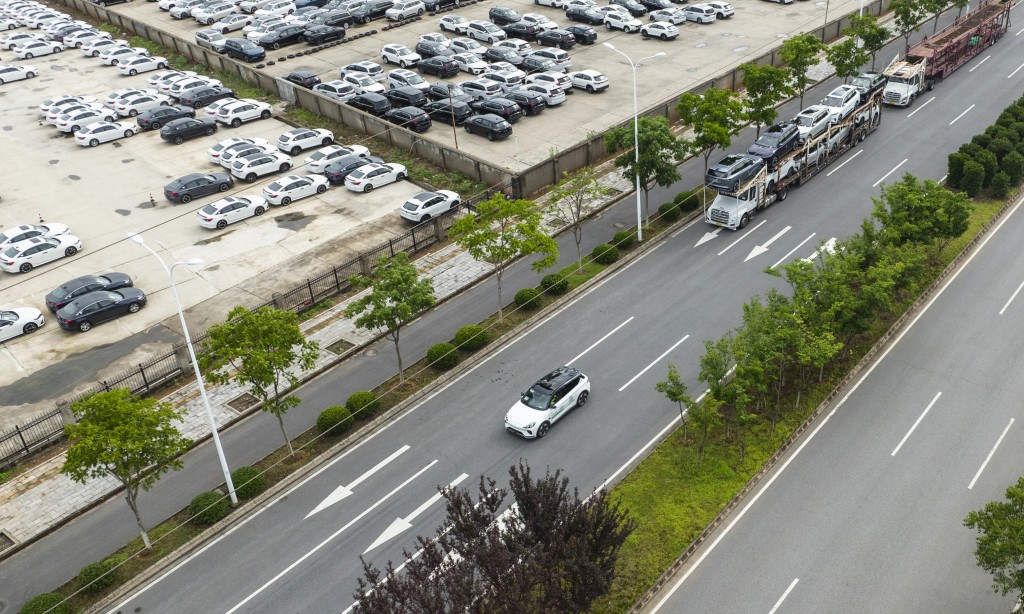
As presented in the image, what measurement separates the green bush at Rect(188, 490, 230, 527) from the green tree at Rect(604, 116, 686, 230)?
27.5 m

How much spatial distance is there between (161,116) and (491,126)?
27671 mm

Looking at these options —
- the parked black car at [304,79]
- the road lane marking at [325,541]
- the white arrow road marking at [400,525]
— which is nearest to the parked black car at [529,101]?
the parked black car at [304,79]

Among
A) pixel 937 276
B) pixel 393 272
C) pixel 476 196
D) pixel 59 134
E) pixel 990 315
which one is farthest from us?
pixel 59 134

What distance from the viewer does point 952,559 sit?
27.8 metres

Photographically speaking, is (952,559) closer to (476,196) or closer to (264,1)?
(476,196)

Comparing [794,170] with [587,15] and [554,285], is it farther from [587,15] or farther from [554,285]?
[587,15]

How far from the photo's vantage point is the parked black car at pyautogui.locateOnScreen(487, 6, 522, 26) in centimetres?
8369

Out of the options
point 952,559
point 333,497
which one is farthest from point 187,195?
point 952,559

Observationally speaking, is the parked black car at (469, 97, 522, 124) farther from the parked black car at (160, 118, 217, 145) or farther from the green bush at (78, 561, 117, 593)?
the green bush at (78, 561, 117, 593)

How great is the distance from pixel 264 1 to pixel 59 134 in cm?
3372

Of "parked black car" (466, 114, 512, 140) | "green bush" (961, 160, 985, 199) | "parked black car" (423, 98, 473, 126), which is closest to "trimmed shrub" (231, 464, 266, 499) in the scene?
"parked black car" (466, 114, 512, 140)

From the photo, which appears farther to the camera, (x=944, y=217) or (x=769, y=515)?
(x=944, y=217)

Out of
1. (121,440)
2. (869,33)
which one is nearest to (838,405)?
(121,440)

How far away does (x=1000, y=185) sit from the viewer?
4806 cm
